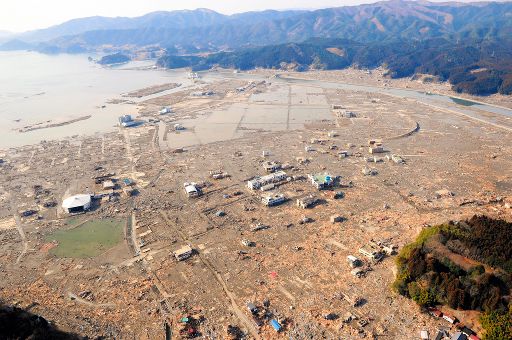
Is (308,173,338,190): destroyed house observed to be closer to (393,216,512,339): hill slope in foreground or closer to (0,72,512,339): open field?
(0,72,512,339): open field

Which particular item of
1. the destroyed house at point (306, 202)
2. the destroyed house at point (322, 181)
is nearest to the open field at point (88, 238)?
the destroyed house at point (306, 202)

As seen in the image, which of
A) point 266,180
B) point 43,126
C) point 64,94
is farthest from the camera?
point 64,94

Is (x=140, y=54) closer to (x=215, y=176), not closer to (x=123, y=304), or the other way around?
(x=215, y=176)

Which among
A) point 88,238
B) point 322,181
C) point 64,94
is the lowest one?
point 64,94

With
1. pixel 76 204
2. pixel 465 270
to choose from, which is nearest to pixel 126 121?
pixel 76 204

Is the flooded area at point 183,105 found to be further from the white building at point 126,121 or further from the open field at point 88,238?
→ the open field at point 88,238

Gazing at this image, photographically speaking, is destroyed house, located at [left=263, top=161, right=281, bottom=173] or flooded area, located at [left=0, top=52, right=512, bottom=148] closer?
destroyed house, located at [left=263, top=161, right=281, bottom=173]

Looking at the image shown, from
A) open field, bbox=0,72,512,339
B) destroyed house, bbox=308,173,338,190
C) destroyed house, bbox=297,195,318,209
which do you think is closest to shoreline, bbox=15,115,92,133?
open field, bbox=0,72,512,339

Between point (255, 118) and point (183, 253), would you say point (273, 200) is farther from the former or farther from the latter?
point (255, 118)
